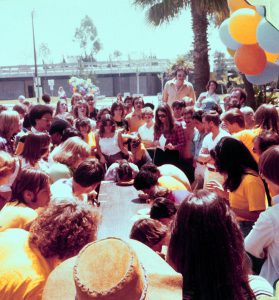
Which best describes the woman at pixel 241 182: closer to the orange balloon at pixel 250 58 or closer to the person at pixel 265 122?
the person at pixel 265 122

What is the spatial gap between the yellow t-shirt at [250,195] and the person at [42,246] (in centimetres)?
117

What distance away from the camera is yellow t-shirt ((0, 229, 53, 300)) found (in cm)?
149

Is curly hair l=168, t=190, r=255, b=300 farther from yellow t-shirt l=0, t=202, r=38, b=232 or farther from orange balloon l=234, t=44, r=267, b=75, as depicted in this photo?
orange balloon l=234, t=44, r=267, b=75

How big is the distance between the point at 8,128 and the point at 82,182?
1.48 m

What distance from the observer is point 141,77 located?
A: 143 ft

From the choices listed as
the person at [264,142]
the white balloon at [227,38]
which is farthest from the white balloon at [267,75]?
the person at [264,142]

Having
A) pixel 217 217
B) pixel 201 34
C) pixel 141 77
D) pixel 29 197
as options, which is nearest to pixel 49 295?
pixel 217 217

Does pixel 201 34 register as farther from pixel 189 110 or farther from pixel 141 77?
pixel 141 77

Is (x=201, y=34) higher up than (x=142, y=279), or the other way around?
(x=201, y=34)

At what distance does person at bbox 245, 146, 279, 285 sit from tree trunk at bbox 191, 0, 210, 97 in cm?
984

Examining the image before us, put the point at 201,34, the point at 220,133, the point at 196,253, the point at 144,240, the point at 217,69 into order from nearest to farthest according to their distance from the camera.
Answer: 1. the point at 196,253
2. the point at 144,240
3. the point at 220,133
4. the point at 201,34
5. the point at 217,69

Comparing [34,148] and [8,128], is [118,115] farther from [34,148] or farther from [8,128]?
[34,148]

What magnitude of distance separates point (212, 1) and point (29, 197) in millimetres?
9652

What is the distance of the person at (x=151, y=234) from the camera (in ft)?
7.16
